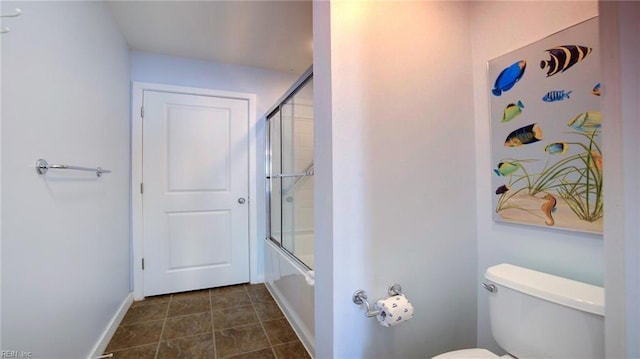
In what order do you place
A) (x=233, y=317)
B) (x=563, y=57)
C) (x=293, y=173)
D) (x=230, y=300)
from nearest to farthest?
(x=563, y=57) → (x=233, y=317) → (x=293, y=173) → (x=230, y=300)

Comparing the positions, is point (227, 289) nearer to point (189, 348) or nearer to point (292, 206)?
point (189, 348)

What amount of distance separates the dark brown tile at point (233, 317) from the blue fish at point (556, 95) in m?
2.20

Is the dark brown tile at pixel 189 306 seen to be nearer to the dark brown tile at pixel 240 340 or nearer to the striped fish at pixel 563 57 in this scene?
the dark brown tile at pixel 240 340

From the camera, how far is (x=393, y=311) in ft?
3.33

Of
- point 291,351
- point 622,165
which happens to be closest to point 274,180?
point 291,351

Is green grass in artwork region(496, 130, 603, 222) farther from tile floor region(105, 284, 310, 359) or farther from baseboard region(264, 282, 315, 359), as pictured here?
tile floor region(105, 284, 310, 359)

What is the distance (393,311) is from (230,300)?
180cm

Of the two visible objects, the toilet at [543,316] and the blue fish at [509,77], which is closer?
the toilet at [543,316]

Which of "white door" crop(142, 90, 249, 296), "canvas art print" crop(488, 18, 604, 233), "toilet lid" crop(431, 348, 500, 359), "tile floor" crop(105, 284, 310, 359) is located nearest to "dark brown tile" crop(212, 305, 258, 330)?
"tile floor" crop(105, 284, 310, 359)

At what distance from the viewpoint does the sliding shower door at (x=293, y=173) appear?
6.44 ft

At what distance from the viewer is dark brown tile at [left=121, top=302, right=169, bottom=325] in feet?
6.64

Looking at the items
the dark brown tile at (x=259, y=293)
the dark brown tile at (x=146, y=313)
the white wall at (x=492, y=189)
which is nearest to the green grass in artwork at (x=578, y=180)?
the white wall at (x=492, y=189)

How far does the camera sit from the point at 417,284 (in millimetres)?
1209

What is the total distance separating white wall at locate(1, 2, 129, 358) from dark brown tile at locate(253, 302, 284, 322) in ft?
3.34
